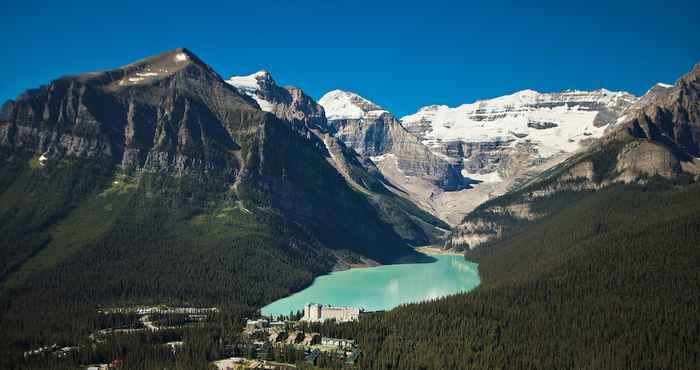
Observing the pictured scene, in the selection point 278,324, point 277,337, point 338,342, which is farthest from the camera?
point 278,324

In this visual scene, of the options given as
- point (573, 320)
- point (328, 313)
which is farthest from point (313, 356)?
point (573, 320)

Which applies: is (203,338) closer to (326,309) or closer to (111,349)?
(111,349)

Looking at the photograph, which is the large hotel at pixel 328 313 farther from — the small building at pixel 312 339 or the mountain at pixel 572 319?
the small building at pixel 312 339

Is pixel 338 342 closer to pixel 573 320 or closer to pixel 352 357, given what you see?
pixel 352 357

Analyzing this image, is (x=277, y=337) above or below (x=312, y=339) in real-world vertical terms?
above

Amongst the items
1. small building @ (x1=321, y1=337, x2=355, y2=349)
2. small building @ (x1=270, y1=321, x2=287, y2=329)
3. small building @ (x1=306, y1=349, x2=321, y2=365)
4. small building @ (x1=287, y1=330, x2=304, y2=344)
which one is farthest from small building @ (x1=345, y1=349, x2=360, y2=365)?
small building @ (x1=270, y1=321, x2=287, y2=329)

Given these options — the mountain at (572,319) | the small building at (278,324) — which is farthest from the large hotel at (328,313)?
the mountain at (572,319)
